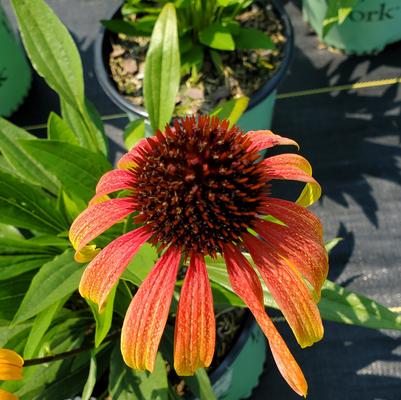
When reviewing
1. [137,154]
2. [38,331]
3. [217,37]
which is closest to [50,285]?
[38,331]

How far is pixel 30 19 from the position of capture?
764 mm

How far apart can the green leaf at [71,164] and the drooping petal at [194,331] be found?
9.2 inches

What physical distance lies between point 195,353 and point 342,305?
255 millimetres

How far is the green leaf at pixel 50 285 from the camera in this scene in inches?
22.5

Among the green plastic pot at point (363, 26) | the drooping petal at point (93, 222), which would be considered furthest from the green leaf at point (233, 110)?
the green plastic pot at point (363, 26)

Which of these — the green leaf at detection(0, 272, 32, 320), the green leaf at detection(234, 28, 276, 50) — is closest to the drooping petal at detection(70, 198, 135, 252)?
the green leaf at detection(0, 272, 32, 320)

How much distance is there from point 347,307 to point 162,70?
42 cm

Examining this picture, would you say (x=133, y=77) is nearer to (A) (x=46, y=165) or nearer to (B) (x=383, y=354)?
(A) (x=46, y=165)

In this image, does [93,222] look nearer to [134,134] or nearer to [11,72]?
[134,134]

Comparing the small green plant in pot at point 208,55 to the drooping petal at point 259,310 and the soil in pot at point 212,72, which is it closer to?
the soil in pot at point 212,72

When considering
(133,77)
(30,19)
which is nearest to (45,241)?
(30,19)

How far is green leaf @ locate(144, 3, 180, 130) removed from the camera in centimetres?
79

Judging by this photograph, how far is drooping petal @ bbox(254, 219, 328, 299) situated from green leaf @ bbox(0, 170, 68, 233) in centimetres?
31

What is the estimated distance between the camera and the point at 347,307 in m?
0.67
